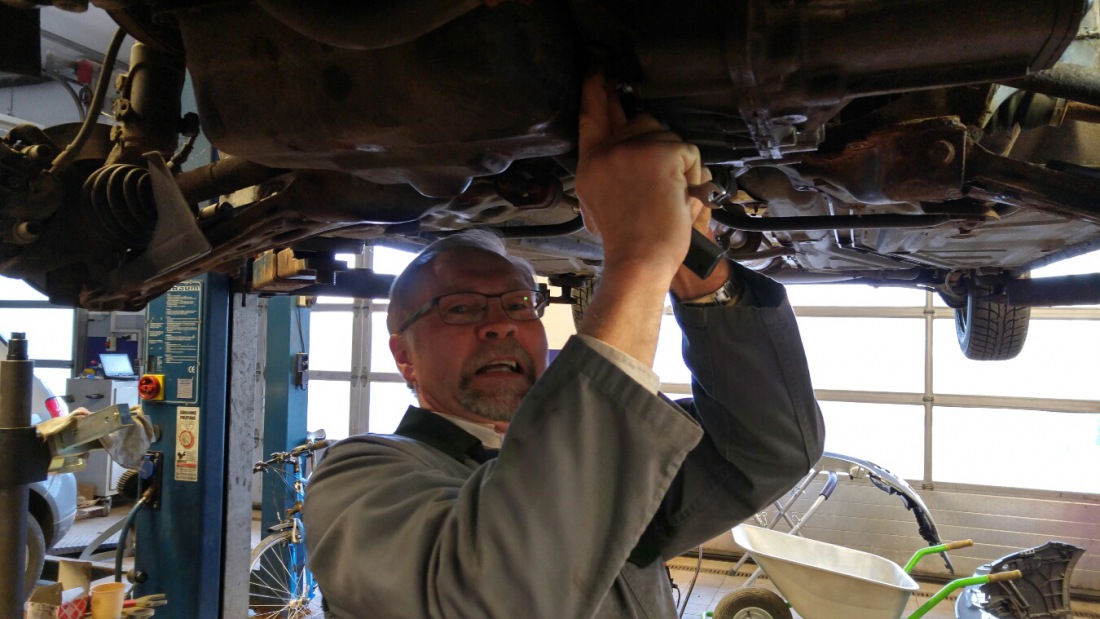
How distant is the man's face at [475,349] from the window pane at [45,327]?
30.7 ft

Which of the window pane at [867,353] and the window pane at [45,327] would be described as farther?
the window pane at [45,327]

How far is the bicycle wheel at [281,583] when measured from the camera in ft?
14.5

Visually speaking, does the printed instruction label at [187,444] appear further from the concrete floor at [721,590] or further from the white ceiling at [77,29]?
the white ceiling at [77,29]

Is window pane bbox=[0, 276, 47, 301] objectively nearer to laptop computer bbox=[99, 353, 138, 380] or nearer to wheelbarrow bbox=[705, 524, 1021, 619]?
laptop computer bbox=[99, 353, 138, 380]

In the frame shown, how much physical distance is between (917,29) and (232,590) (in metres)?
3.24

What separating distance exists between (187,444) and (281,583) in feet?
6.31

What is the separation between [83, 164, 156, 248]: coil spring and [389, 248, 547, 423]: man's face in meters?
0.79

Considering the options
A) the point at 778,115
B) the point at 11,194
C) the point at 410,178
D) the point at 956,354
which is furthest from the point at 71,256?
the point at 956,354

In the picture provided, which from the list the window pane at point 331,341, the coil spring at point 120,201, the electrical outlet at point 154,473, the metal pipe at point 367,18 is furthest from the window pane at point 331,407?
the metal pipe at point 367,18

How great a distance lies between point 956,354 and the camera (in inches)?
235

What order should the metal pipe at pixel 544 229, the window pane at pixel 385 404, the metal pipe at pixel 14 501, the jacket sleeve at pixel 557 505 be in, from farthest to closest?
the window pane at pixel 385 404 → the metal pipe at pixel 14 501 → the metal pipe at pixel 544 229 → the jacket sleeve at pixel 557 505

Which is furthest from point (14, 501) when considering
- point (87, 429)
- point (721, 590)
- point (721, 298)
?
point (721, 590)

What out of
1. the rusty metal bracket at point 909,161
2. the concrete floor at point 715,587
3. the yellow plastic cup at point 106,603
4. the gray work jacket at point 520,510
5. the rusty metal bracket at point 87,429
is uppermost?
the rusty metal bracket at point 909,161

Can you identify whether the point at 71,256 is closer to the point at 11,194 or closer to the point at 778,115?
the point at 11,194
